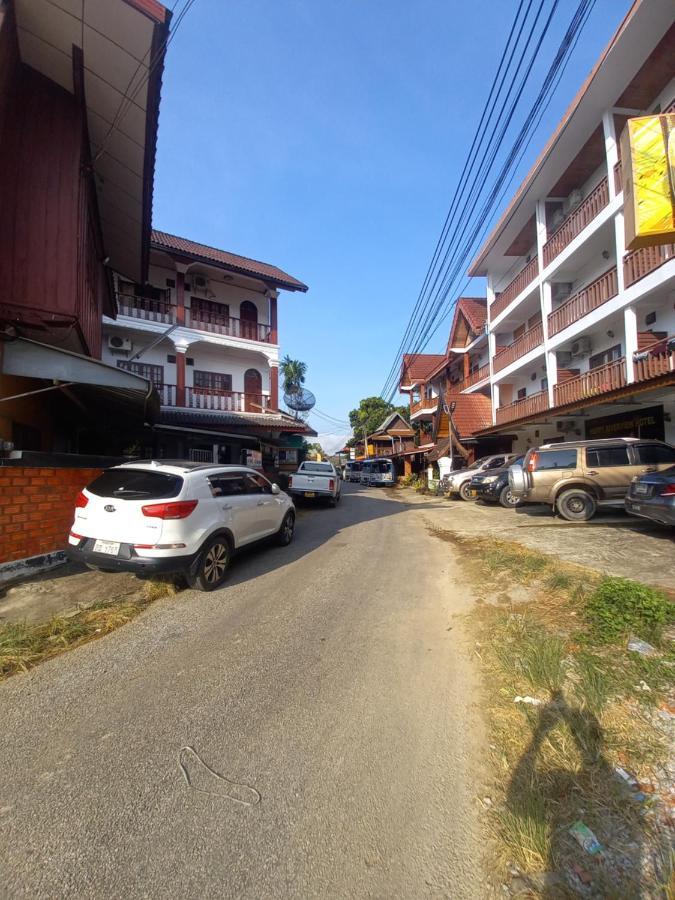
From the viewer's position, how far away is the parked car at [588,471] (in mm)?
9031

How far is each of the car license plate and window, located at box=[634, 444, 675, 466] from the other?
1028 cm

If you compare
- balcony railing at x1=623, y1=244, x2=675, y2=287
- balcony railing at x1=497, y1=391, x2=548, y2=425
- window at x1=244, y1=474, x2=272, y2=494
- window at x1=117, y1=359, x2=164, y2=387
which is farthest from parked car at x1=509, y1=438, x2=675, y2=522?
window at x1=117, y1=359, x2=164, y2=387

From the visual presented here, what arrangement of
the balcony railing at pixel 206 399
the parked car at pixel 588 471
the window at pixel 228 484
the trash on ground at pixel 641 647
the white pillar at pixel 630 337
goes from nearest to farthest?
the trash on ground at pixel 641 647
the window at pixel 228 484
the parked car at pixel 588 471
the white pillar at pixel 630 337
the balcony railing at pixel 206 399

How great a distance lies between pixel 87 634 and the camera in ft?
12.2

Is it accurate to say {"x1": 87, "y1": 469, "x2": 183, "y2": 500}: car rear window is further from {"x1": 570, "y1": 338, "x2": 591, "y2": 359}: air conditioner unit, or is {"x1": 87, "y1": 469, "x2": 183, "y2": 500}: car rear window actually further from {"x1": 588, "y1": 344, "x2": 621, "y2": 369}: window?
{"x1": 570, "y1": 338, "x2": 591, "y2": 359}: air conditioner unit

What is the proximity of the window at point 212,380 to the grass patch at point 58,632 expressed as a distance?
49.6ft

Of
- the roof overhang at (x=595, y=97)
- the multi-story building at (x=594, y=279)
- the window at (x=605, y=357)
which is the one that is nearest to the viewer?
the roof overhang at (x=595, y=97)

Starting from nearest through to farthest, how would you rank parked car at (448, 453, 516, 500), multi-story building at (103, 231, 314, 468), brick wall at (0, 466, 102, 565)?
brick wall at (0, 466, 102, 565)
parked car at (448, 453, 516, 500)
multi-story building at (103, 231, 314, 468)

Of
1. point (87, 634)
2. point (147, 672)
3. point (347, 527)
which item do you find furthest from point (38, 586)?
point (347, 527)

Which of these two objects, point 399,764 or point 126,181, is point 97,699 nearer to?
point 399,764

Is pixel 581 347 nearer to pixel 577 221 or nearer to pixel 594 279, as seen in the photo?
pixel 594 279

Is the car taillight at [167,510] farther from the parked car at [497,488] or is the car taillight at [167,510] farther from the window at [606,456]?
the parked car at [497,488]

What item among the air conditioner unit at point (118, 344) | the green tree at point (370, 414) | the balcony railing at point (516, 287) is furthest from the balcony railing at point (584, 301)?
the green tree at point (370, 414)

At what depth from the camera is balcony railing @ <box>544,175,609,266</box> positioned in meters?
13.2
